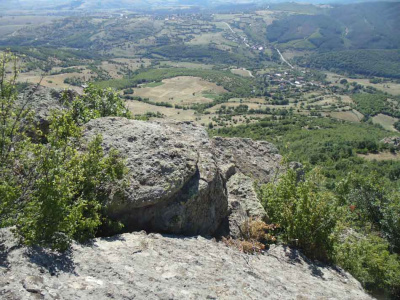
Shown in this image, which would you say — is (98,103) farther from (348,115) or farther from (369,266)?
(348,115)

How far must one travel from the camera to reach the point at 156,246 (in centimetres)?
1082

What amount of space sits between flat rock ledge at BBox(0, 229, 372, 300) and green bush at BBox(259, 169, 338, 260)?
0.70 m

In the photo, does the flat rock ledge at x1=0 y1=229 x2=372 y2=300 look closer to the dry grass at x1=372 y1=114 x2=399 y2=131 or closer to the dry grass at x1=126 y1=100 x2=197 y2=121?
the dry grass at x1=126 y1=100 x2=197 y2=121

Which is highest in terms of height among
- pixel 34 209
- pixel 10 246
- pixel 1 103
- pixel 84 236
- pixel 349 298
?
pixel 1 103

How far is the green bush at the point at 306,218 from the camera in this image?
12.8 metres

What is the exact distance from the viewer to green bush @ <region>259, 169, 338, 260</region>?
12820mm

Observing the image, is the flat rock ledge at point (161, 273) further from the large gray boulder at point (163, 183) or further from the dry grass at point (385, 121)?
the dry grass at point (385, 121)

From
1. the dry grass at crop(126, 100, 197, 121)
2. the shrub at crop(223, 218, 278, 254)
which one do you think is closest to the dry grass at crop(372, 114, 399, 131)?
the dry grass at crop(126, 100, 197, 121)

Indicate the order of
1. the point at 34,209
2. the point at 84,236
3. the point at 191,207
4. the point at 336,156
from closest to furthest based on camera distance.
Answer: the point at 34,209, the point at 84,236, the point at 191,207, the point at 336,156

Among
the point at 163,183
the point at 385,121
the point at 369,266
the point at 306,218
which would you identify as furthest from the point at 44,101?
the point at 385,121

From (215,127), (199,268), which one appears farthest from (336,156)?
(199,268)

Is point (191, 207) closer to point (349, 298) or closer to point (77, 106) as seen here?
point (349, 298)

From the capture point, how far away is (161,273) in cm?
945

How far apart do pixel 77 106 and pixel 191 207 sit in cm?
1043
